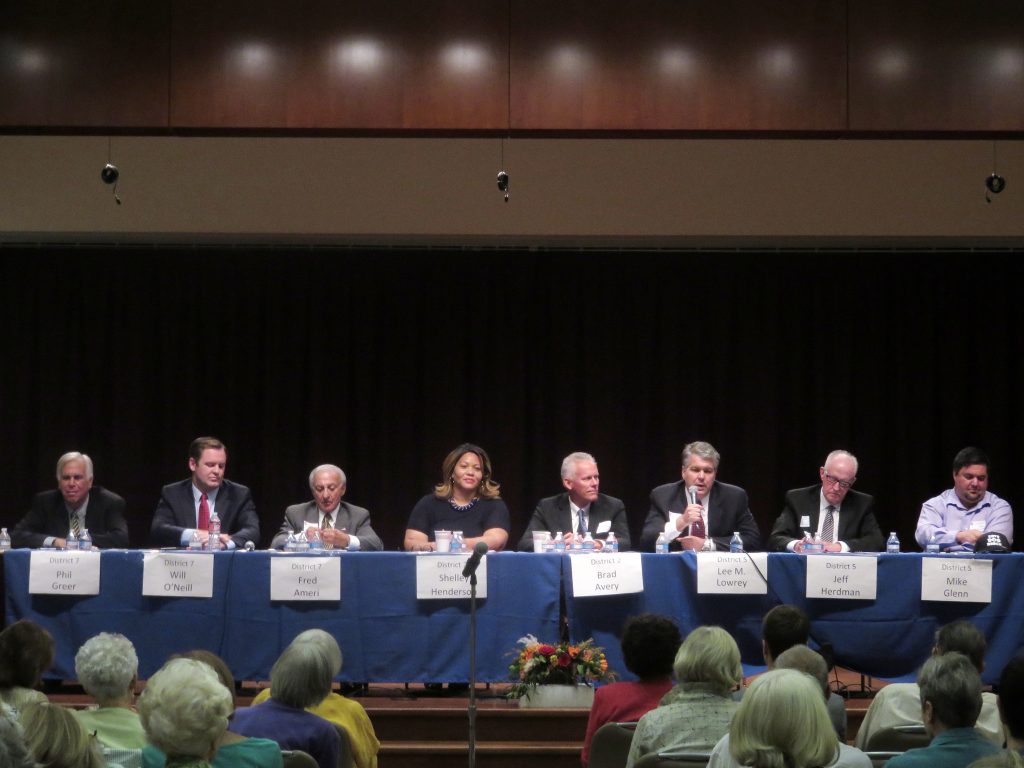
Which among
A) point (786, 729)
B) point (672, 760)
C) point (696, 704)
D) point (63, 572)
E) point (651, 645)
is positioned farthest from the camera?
point (63, 572)

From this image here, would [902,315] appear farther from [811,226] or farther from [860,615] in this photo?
[860,615]

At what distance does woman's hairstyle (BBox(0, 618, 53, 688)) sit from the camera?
3350 mm

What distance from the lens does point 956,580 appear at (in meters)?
5.26

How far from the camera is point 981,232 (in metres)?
8.33

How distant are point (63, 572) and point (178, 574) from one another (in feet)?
1.55

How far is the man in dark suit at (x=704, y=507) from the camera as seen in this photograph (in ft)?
19.8

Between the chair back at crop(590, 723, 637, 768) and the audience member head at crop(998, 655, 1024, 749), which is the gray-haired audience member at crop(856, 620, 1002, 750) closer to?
the chair back at crop(590, 723, 637, 768)

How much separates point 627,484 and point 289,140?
10.1 feet

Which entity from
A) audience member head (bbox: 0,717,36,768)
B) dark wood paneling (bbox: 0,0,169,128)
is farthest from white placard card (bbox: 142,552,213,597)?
audience member head (bbox: 0,717,36,768)

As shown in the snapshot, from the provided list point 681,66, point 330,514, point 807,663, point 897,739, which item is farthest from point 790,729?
point 681,66

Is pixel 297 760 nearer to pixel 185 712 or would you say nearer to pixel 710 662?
pixel 185 712

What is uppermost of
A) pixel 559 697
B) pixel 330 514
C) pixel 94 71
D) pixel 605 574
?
pixel 94 71

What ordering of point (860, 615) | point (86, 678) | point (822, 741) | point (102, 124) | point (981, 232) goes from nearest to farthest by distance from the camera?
1. point (822, 741)
2. point (86, 678)
3. point (860, 615)
4. point (102, 124)
5. point (981, 232)

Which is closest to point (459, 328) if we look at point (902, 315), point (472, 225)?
point (472, 225)
